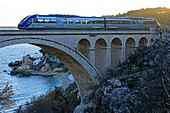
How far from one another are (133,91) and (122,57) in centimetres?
1515

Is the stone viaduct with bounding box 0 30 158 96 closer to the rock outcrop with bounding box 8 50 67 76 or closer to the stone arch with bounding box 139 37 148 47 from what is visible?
the stone arch with bounding box 139 37 148 47

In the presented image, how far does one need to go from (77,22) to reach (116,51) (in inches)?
194

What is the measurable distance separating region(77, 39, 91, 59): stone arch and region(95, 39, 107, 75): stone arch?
128 cm

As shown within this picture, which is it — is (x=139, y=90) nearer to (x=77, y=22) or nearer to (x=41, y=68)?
(x=77, y=22)

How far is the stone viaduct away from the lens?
1995 centimetres

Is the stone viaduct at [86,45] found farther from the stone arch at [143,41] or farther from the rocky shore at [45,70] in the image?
the rocky shore at [45,70]

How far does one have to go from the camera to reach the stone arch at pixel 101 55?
25250 mm

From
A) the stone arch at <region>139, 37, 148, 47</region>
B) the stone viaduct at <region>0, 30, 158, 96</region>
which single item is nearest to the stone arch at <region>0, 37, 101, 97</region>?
the stone viaduct at <region>0, 30, 158, 96</region>

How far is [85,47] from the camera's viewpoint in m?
24.2

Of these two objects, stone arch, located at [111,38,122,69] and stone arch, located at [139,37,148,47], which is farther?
stone arch, located at [139,37,148,47]

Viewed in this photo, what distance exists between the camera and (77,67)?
24875mm

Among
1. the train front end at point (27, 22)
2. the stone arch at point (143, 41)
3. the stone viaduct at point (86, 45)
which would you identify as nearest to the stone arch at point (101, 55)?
the stone viaduct at point (86, 45)

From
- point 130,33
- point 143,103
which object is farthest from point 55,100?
point 143,103

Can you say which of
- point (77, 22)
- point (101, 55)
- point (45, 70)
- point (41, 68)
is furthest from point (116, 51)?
point (41, 68)
